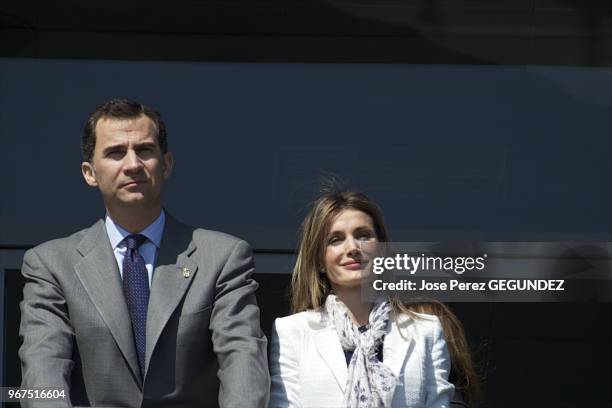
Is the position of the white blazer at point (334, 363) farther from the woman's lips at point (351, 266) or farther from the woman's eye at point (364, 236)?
the woman's eye at point (364, 236)

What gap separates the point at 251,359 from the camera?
12.1 ft

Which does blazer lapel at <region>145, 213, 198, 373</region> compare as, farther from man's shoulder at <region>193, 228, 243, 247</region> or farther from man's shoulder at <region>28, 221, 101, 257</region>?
man's shoulder at <region>28, 221, 101, 257</region>

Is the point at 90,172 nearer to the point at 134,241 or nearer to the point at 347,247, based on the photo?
the point at 134,241

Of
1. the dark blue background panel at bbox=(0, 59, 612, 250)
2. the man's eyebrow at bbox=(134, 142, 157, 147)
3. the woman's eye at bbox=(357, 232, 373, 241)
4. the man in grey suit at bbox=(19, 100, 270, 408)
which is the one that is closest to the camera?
the man in grey suit at bbox=(19, 100, 270, 408)

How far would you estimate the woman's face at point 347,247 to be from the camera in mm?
4027

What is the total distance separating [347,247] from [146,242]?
0.60 meters

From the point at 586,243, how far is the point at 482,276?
0.53m

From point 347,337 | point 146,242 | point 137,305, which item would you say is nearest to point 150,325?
point 137,305

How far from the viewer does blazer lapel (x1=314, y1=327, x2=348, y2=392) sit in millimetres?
3873

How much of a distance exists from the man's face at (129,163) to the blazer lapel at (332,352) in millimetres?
631

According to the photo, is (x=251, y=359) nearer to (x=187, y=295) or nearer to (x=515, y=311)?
(x=187, y=295)

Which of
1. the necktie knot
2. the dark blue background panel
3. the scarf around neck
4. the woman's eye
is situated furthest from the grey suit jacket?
the dark blue background panel

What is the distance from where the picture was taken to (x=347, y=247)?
404 centimetres

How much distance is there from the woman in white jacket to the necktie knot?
468 millimetres
